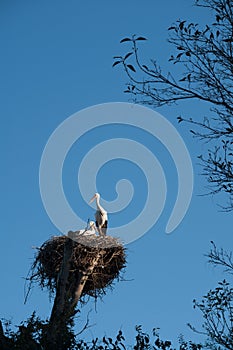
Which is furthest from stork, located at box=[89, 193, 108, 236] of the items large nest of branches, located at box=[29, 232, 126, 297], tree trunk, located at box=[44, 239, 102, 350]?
tree trunk, located at box=[44, 239, 102, 350]

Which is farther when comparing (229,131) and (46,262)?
(46,262)

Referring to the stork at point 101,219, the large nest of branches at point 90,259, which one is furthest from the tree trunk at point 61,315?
the stork at point 101,219

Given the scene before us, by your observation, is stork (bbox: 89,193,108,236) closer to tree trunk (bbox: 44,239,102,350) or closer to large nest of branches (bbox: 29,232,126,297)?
large nest of branches (bbox: 29,232,126,297)

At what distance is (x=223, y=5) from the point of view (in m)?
6.75

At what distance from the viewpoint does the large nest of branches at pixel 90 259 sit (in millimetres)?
14156

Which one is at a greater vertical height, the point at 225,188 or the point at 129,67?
the point at 129,67

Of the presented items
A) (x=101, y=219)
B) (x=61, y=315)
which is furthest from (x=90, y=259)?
(x=61, y=315)

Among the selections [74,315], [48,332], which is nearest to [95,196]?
[74,315]

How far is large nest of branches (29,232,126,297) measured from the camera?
46.4 ft

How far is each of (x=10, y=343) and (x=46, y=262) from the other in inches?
327

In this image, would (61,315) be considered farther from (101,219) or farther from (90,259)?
(101,219)

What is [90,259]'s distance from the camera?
1414 cm

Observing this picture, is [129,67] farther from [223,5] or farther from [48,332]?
[48,332]

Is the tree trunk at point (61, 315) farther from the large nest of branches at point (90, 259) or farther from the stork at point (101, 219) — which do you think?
the stork at point (101, 219)
